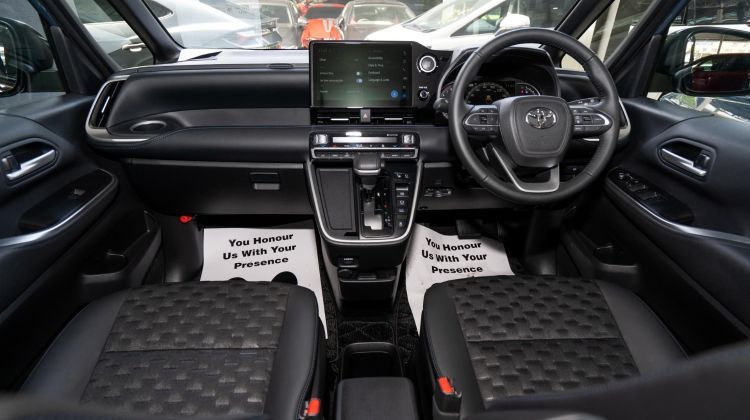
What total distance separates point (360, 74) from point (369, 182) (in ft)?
1.34

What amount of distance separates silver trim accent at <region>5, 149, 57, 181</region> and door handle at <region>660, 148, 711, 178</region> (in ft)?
6.93

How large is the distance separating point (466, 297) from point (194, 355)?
2.58 ft

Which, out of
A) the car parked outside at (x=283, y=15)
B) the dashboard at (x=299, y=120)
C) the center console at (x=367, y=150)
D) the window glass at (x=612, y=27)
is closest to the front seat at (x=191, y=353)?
the center console at (x=367, y=150)

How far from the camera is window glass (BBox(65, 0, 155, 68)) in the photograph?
1.81m

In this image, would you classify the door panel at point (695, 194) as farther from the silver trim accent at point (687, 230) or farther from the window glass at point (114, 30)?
the window glass at point (114, 30)

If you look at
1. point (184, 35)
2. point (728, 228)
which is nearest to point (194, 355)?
point (728, 228)

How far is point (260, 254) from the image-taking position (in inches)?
90.0

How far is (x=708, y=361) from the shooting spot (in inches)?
18.3

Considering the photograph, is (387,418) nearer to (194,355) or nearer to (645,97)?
(194,355)

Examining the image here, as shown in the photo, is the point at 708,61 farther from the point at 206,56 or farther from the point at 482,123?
the point at 206,56

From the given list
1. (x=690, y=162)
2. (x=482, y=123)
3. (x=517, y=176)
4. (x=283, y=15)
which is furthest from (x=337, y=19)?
(x=690, y=162)

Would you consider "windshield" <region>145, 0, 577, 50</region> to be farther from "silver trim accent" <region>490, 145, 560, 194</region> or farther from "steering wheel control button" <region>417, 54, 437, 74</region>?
"silver trim accent" <region>490, 145, 560, 194</region>

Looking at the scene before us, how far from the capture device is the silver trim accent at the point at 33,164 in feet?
4.33

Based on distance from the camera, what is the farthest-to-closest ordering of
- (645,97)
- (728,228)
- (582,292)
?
1. (645,97)
2. (582,292)
3. (728,228)
